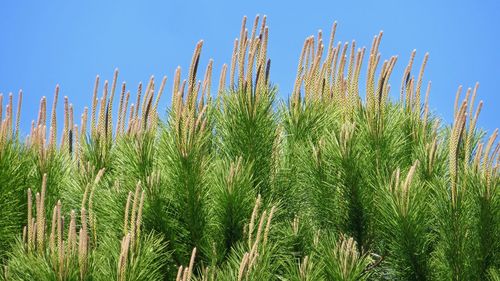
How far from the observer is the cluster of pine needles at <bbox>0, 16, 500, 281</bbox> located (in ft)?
14.5

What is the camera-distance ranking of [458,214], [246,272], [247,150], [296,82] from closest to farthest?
[246,272]
[458,214]
[247,150]
[296,82]

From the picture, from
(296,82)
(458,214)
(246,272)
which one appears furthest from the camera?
(296,82)

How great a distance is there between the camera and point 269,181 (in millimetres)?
4789

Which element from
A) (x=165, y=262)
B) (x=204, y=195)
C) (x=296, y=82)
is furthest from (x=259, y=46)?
(x=165, y=262)

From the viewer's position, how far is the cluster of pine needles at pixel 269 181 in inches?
173

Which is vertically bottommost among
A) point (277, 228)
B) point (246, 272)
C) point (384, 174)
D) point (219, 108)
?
point (246, 272)

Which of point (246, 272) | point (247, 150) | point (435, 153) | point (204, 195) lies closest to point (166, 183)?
point (204, 195)

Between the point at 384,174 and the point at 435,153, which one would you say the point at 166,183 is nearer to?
the point at 384,174

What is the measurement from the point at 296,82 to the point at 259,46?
437 mm

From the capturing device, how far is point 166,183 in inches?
178

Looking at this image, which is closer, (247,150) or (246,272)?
(246,272)

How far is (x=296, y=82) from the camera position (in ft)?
16.7

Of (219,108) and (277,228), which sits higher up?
(219,108)

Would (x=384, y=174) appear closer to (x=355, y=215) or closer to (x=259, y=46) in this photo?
(x=355, y=215)
